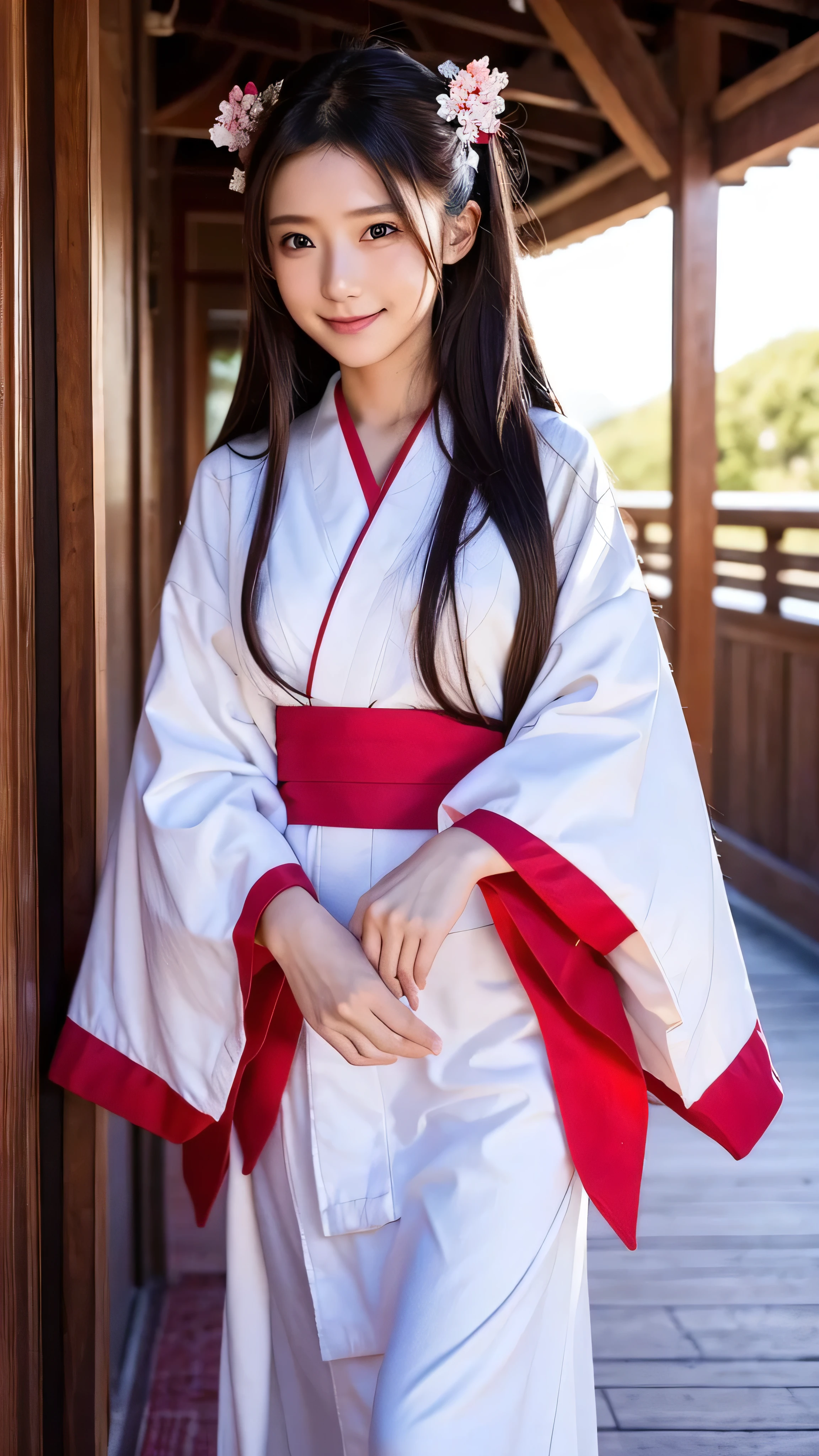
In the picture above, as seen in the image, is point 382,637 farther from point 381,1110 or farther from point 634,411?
point 634,411

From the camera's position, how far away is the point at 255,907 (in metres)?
1.29

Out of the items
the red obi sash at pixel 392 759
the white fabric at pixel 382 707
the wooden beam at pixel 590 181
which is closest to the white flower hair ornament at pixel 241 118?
the white fabric at pixel 382 707

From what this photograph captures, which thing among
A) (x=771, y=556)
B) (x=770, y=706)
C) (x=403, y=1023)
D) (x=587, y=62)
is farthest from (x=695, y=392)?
(x=403, y=1023)

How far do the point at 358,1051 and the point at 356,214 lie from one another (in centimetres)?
78

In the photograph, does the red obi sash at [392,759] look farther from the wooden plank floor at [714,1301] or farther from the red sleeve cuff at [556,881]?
the wooden plank floor at [714,1301]

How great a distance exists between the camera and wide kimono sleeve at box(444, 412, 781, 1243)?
126 cm

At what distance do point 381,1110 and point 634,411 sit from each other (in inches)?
942

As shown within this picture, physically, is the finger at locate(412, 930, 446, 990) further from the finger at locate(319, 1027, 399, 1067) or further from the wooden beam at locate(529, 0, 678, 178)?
the wooden beam at locate(529, 0, 678, 178)

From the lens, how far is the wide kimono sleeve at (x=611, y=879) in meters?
1.26

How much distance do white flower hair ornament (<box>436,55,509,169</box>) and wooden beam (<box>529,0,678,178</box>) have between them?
238cm

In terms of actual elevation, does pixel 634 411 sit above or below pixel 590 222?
above

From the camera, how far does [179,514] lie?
499 centimetres

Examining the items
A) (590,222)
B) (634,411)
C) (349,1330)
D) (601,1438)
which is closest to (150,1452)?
(601,1438)

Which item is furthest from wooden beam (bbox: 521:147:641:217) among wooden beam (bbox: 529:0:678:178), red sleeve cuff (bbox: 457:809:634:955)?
red sleeve cuff (bbox: 457:809:634:955)
